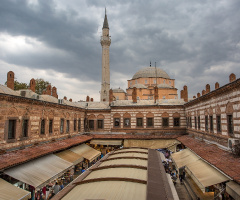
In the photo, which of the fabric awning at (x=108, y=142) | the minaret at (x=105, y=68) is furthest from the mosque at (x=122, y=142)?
the minaret at (x=105, y=68)

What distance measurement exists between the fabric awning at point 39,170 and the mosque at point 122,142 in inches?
1.6

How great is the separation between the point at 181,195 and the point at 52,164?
776 cm

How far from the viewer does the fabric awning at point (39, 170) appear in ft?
27.8

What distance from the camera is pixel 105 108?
77.1ft

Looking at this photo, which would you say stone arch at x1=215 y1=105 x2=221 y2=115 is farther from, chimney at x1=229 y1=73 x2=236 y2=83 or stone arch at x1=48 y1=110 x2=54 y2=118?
stone arch at x1=48 y1=110 x2=54 y2=118

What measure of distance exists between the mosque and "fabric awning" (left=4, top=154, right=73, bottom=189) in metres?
0.04

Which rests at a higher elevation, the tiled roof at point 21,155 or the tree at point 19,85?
the tree at point 19,85

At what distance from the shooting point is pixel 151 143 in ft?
66.4

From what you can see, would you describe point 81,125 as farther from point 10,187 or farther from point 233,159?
point 233,159

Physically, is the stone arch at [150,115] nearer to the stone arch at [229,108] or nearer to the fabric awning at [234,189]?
the stone arch at [229,108]

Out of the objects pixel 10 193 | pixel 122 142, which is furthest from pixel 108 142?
pixel 10 193

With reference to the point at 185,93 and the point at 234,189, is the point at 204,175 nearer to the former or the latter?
Answer: the point at 234,189

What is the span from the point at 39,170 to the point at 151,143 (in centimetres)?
1292

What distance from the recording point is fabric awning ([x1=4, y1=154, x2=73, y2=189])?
848cm
